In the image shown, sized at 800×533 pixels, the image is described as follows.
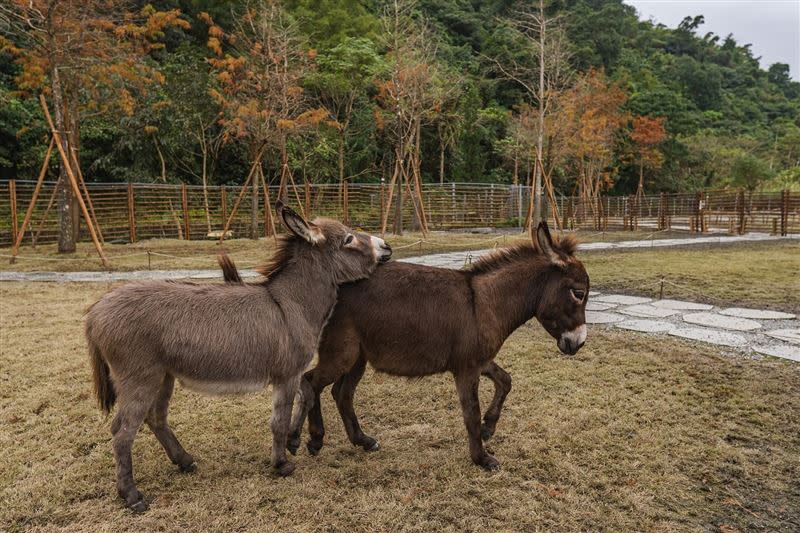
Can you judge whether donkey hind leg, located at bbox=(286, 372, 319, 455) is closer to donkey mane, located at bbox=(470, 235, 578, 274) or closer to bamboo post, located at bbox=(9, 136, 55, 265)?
donkey mane, located at bbox=(470, 235, 578, 274)

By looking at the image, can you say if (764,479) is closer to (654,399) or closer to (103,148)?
(654,399)

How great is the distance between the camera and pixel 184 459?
3.46 m

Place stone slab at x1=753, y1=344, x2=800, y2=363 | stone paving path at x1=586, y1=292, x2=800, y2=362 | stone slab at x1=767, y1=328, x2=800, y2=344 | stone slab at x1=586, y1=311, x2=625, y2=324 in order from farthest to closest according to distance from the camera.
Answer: stone slab at x1=586, y1=311, x2=625, y2=324 → stone slab at x1=767, y1=328, x2=800, y2=344 → stone paving path at x1=586, y1=292, x2=800, y2=362 → stone slab at x1=753, y1=344, x2=800, y2=363

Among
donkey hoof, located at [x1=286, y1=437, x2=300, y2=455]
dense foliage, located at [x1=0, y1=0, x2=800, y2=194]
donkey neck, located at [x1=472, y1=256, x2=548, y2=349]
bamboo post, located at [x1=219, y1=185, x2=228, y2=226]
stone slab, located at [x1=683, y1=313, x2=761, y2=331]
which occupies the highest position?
dense foliage, located at [x1=0, y1=0, x2=800, y2=194]

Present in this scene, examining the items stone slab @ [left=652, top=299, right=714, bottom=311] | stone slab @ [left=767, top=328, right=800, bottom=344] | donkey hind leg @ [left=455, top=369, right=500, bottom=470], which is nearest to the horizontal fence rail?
stone slab @ [left=652, top=299, right=714, bottom=311]

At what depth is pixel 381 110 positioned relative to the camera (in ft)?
104

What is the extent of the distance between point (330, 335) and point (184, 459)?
1.26m

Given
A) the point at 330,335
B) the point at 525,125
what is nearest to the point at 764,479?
the point at 330,335

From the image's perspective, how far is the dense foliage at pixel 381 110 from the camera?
70.8ft

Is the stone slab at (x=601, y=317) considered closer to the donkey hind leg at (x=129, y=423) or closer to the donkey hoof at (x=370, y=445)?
the donkey hoof at (x=370, y=445)

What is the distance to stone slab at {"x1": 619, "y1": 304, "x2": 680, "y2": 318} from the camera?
297 inches

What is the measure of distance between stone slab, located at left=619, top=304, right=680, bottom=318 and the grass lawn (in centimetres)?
207

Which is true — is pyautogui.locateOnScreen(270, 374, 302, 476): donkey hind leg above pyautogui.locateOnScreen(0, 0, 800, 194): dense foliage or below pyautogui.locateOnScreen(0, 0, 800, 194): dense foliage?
below

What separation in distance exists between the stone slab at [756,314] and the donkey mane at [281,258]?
264 inches
